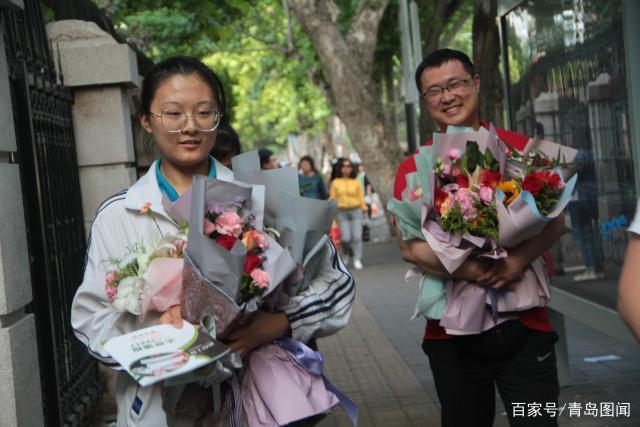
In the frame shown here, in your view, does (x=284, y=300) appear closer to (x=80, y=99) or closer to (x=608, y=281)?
(x=608, y=281)

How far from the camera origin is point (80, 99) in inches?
287

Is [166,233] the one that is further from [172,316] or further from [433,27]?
[433,27]

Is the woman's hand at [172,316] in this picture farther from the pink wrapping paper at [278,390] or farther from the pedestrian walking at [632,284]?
the pedestrian walking at [632,284]

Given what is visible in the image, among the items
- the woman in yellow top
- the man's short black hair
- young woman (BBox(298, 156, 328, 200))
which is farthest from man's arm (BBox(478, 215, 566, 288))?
the woman in yellow top

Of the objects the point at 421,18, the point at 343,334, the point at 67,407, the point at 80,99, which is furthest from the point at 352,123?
the point at 67,407

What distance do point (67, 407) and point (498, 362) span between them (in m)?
2.78

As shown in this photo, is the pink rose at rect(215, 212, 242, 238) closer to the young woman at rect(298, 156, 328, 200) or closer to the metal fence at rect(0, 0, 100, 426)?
the metal fence at rect(0, 0, 100, 426)

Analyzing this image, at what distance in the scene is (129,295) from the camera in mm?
3094

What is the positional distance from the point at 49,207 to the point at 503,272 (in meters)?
2.88

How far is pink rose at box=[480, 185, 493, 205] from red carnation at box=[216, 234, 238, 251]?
54.6 inches

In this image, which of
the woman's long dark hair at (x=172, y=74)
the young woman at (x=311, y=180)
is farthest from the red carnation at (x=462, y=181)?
the young woman at (x=311, y=180)

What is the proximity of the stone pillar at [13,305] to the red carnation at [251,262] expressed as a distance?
55.1 inches

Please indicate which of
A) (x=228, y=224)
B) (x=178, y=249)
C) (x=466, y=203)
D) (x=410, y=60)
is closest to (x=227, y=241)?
(x=228, y=224)

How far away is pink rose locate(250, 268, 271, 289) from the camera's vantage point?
10.1 feet
